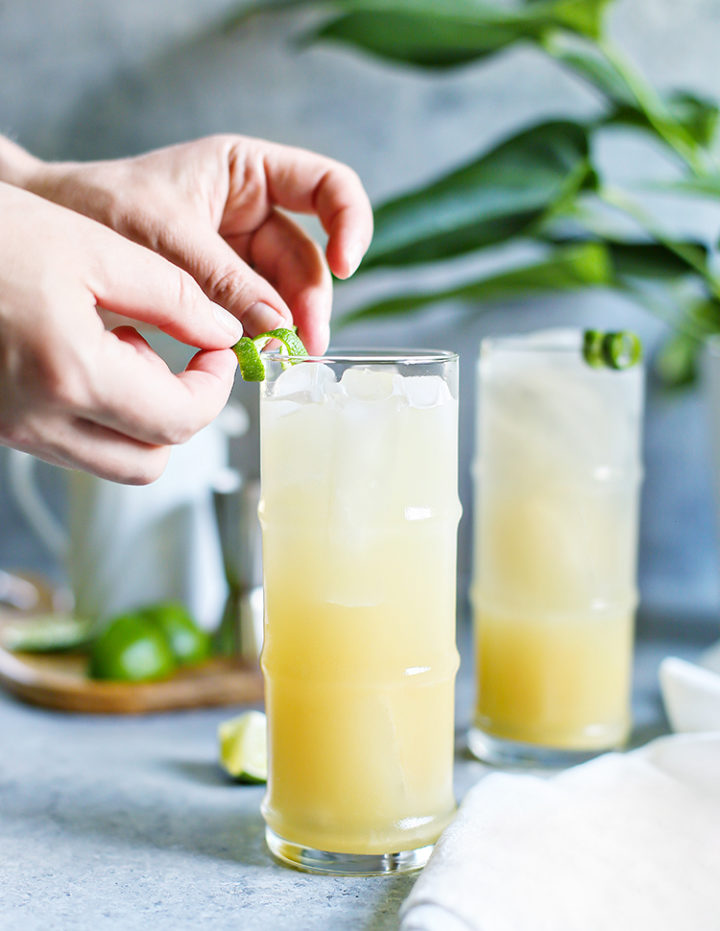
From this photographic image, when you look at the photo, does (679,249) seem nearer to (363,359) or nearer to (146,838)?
(363,359)

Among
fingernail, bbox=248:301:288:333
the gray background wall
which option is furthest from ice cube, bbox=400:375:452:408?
the gray background wall

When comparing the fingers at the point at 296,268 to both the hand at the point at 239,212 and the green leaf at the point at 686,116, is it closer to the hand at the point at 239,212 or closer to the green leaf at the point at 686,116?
the hand at the point at 239,212

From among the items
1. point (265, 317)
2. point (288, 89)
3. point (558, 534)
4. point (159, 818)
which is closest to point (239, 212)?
point (265, 317)

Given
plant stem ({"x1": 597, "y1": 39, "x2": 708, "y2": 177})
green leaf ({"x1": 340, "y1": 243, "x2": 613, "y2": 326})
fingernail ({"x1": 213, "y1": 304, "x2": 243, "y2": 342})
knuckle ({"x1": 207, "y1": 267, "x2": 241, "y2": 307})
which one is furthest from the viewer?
green leaf ({"x1": 340, "y1": 243, "x2": 613, "y2": 326})

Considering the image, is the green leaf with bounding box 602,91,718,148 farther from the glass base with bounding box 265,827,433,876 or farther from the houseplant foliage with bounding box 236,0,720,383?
the glass base with bounding box 265,827,433,876

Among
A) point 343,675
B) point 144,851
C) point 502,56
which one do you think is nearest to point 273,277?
point 343,675

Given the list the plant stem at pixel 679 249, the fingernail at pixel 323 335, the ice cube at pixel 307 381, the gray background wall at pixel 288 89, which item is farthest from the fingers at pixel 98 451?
the gray background wall at pixel 288 89

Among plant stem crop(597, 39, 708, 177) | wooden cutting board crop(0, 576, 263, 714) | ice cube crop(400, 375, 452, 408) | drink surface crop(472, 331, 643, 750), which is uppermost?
plant stem crop(597, 39, 708, 177)
